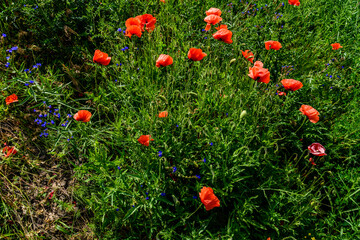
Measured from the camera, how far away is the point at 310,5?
3.65 meters

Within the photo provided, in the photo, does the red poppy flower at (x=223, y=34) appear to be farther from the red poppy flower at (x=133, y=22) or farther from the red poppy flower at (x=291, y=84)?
the red poppy flower at (x=133, y=22)

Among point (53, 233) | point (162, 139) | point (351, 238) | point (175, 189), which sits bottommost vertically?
point (53, 233)

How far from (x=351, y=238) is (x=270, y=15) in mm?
2627

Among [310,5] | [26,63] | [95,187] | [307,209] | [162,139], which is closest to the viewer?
[307,209]

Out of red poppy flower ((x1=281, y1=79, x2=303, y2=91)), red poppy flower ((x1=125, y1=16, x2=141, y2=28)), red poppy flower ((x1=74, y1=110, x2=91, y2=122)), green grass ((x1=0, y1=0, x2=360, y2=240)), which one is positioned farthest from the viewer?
Result: red poppy flower ((x1=125, y1=16, x2=141, y2=28))

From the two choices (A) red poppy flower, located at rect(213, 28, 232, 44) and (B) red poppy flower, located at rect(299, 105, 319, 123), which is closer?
(B) red poppy flower, located at rect(299, 105, 319, 123)

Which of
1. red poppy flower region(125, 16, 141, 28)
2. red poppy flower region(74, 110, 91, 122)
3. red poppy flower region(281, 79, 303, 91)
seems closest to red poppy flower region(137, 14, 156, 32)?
red poppy flower region(125, 16, 141, 28)

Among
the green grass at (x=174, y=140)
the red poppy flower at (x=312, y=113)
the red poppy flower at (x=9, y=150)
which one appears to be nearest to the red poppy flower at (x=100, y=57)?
the green grass at (x=174, y=140)

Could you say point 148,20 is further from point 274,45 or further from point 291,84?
point 291,84

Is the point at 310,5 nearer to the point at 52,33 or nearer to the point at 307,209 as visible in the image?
the point at 307,209

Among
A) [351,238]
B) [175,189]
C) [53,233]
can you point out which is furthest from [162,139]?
[351,238]

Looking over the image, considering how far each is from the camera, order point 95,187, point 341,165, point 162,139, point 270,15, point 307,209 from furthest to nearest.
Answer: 1. point 270,15
2. point 341,165
3. point 95,187
4. point 162,139
5. point 307,209

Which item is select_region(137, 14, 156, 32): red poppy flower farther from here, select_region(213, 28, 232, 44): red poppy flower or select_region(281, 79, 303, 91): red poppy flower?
select_region(281, 79, 303, 91): red poppy flower

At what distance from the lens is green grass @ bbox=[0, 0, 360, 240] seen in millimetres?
1816
